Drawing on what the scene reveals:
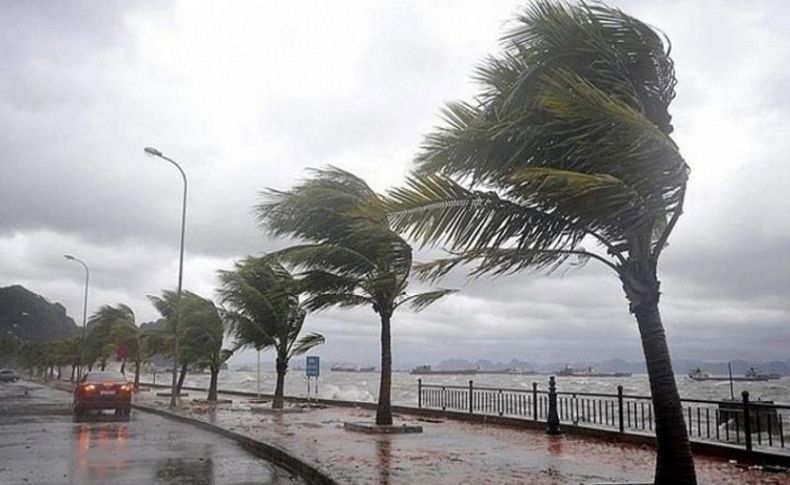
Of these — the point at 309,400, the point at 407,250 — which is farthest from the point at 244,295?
the point at 407,250

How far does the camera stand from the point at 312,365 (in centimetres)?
3077

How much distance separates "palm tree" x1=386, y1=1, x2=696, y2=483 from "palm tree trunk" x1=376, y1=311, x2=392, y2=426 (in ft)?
31.1

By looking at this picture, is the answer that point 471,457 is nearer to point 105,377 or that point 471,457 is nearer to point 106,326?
point 105,377

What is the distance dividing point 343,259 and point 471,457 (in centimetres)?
677

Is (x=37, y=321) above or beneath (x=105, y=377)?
above

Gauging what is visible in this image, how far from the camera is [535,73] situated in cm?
914

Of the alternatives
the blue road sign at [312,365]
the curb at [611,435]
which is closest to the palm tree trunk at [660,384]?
the curb at [611,435]

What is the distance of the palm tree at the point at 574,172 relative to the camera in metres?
8.25

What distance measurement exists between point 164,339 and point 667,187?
132 feet

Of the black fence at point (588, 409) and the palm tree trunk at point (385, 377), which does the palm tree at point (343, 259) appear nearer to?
the palm tree trunk at point (385, 377)

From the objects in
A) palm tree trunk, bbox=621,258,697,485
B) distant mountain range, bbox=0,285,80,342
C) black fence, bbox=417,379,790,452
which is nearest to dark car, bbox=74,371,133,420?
black fence, bbox=417,379,790,452

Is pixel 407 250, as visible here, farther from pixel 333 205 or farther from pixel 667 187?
pixel 667 187

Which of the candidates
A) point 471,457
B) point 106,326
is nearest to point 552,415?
point 471,457

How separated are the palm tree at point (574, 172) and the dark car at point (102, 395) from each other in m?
21.0
